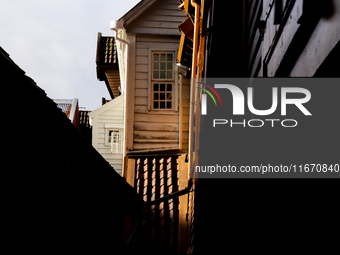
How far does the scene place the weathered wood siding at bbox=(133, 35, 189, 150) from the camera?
8.95 metres

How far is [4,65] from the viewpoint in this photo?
2.19 m

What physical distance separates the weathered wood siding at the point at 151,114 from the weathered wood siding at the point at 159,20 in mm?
164

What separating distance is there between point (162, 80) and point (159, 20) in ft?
5.24

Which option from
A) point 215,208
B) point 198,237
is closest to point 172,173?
point 198,237

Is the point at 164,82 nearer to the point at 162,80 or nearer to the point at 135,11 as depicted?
the point at 162,80

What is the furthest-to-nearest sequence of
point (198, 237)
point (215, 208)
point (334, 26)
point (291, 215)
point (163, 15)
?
point (163, 15), point (198, 237), point (215, 208), point (291, 215), point (334, 26)

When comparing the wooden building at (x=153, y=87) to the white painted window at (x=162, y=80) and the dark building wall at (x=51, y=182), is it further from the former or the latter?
the dark building wall at (x=51, y=182)

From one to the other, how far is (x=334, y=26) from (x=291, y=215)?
2018mm

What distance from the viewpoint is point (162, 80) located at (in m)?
9.27

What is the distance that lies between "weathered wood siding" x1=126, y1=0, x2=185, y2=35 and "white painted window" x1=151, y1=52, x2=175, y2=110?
2.03 ft

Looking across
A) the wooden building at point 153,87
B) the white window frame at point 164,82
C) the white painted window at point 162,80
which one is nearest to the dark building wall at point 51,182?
the wooden building at point 153,87

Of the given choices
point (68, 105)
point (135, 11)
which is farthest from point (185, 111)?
point (68, 105)

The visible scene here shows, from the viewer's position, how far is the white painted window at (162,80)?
9227mm

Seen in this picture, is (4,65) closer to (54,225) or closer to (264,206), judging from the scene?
(54,225)
